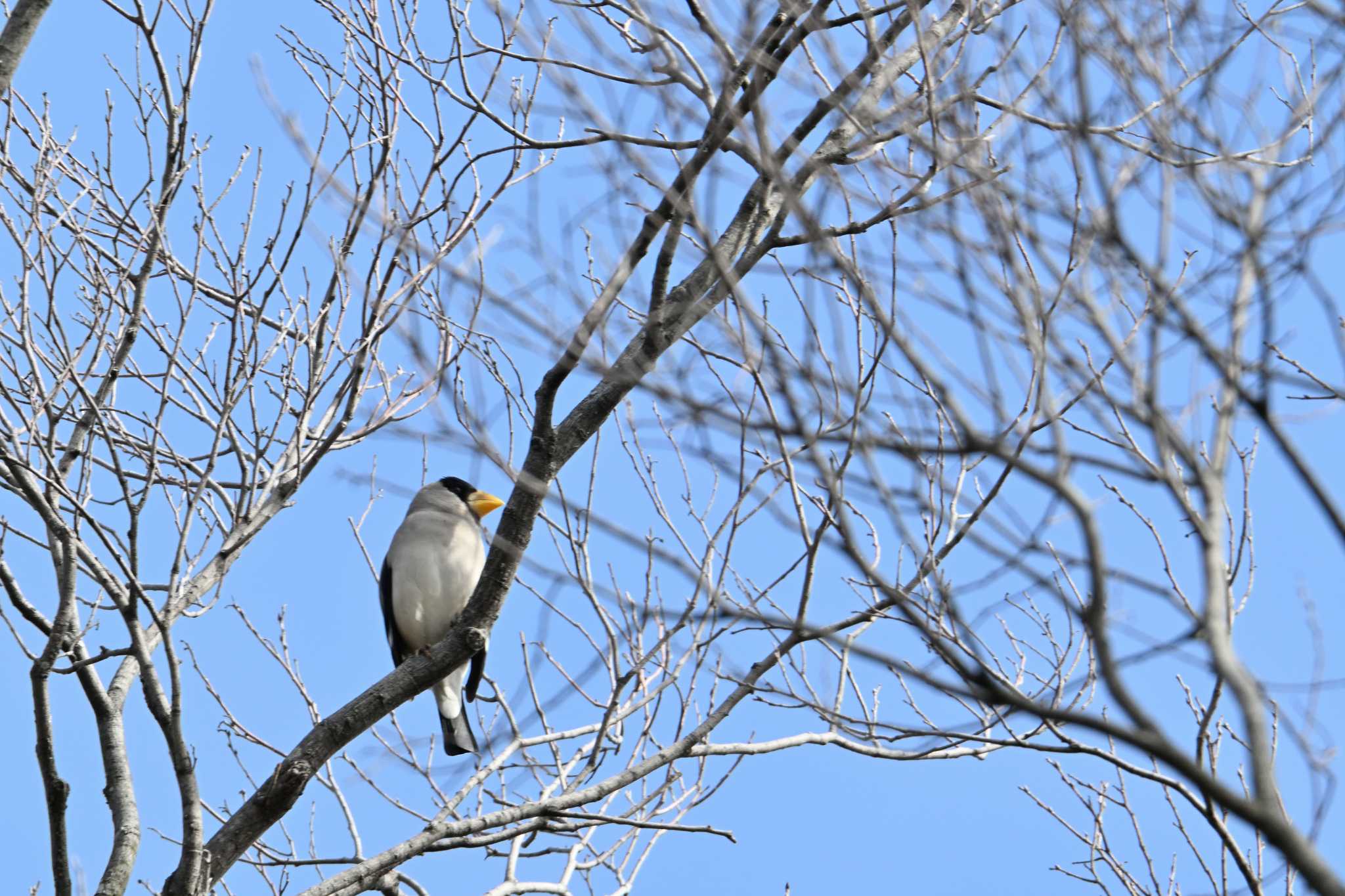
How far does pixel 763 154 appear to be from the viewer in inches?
85.0

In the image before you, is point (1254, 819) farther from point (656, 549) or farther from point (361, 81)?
point (361, 81)

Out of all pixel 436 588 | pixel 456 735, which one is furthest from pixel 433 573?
pixel 456 735

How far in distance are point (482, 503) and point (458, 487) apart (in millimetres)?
224

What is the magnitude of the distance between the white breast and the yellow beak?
664 millimetres

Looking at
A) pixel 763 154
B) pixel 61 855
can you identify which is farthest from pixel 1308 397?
pixel 61 855

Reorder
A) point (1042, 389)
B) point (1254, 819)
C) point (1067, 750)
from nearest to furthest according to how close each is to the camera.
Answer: point (1254, 819) < point (1042, 389) < point (1067, 750)

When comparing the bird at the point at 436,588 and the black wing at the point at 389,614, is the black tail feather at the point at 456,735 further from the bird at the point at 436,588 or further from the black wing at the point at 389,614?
the black wing at the point at 389,614

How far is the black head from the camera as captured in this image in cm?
828

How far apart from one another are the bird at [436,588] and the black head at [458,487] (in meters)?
0.55

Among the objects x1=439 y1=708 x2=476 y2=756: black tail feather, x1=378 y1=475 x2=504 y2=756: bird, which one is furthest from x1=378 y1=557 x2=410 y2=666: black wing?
x1=439 y1=708 x2=476 y2=756: black tail feather

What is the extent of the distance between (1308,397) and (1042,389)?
305 centimetres

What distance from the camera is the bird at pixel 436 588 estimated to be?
23.3 ft

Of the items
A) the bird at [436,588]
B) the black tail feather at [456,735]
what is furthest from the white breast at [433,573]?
the black tail feather at [456,735]

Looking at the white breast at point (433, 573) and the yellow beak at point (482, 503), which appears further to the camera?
the yellow beak at point (482, 503)
